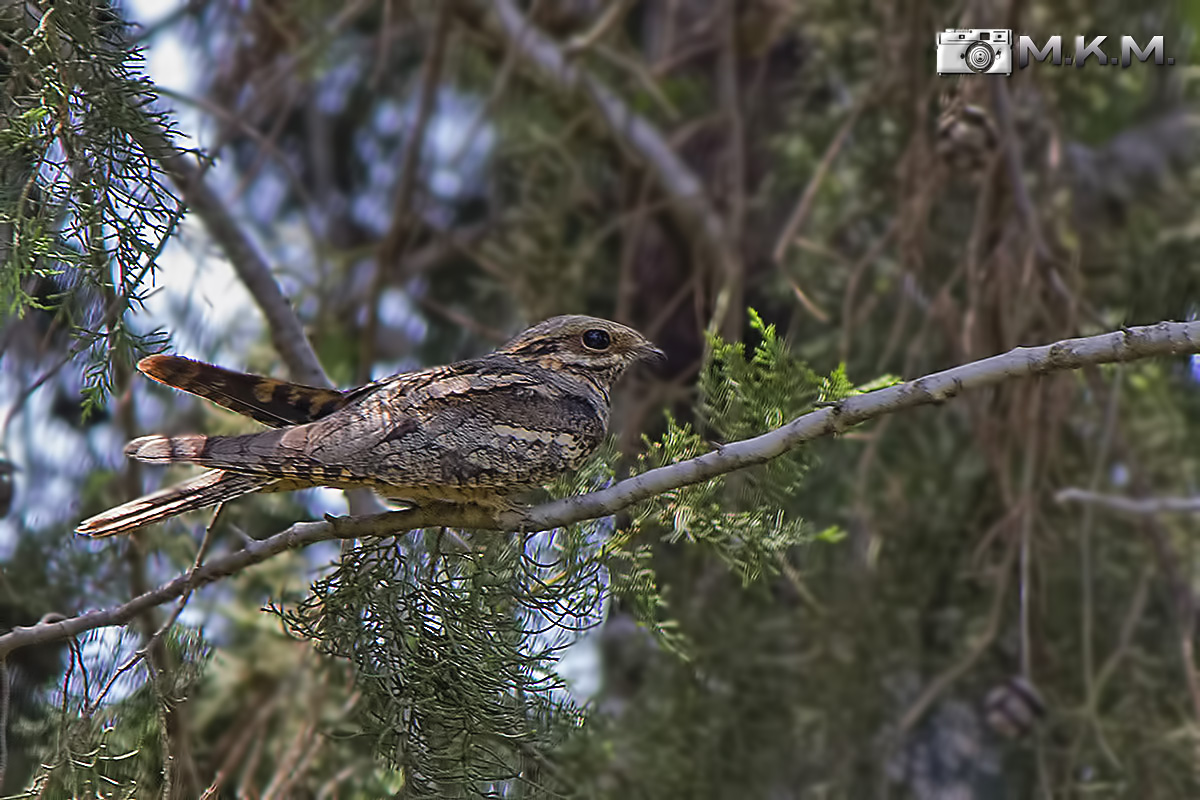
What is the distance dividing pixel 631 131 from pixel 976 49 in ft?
4.92

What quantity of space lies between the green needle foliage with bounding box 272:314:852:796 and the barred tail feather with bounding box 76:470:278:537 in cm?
25

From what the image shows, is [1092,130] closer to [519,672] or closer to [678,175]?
[678,175]

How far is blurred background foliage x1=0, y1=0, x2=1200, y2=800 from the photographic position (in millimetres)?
2461

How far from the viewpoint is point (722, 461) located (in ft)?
7.48

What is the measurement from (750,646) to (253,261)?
2269mm

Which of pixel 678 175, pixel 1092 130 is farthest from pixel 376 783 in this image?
pixel 1092 130

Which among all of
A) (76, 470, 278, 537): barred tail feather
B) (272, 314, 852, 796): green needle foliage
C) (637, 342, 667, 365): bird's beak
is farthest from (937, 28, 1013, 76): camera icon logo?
(76, 470, 278, 537): barred tail feather

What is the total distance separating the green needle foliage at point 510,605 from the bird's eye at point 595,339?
580 mm

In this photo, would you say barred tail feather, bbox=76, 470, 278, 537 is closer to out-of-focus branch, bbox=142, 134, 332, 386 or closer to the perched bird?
the perched bird

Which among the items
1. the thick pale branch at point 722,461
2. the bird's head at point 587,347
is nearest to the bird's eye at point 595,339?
the bird's head at point 587,347

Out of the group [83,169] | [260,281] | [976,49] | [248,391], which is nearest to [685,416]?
[976,49]

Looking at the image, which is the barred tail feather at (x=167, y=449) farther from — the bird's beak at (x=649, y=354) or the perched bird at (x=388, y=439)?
the bird's beak at (x=649, y=354)

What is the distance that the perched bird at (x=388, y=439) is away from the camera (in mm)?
2488

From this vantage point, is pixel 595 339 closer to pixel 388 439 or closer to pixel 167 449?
pixel 388 439
